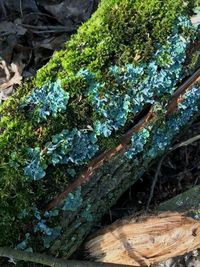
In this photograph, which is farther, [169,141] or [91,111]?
[169,141]

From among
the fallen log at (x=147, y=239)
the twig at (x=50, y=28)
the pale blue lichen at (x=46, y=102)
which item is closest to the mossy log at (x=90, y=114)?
the pale blue lichen at (x=46, y=102)

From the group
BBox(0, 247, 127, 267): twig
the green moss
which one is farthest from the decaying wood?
Result: the green moss

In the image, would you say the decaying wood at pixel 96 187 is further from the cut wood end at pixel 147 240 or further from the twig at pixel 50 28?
the twig at pixel 50 28

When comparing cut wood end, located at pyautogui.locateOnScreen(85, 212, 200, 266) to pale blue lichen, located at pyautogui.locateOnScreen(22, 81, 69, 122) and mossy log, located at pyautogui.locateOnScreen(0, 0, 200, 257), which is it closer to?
mossy log, located at pyautogui.locateOnScreen(0, 0, 200, 257)

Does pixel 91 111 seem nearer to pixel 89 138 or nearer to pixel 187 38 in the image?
pixel 89 138

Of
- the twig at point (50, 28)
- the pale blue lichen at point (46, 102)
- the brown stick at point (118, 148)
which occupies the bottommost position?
the brown stick at point (118, 148)

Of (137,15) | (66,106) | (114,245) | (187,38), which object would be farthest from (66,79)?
(114,245)
